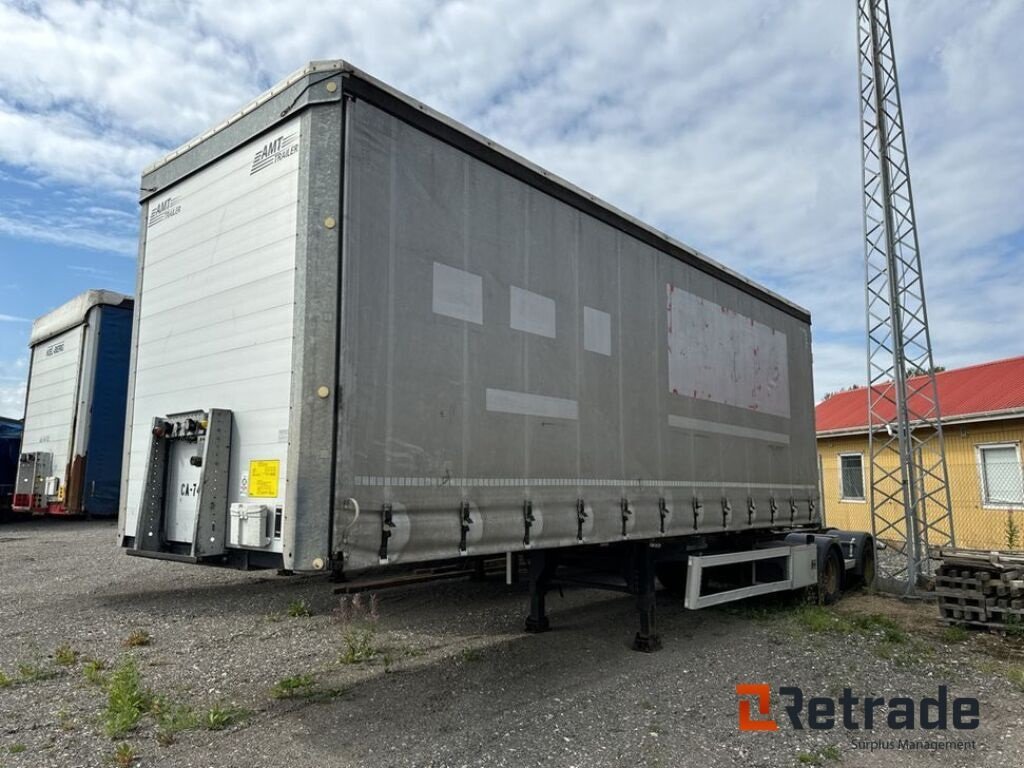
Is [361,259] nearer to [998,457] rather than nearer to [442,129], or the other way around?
[442,129]

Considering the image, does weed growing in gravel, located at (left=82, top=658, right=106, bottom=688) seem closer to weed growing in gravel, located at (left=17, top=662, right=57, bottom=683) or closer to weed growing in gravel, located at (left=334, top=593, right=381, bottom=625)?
weed growing in gravel, located at (left=17, top=662, right=57, bottom=683)

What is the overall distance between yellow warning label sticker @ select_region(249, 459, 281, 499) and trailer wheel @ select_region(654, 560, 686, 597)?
22.2ft

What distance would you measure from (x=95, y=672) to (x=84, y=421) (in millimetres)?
5882

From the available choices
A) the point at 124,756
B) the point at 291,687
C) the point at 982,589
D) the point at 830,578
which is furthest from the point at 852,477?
the point at 124,756

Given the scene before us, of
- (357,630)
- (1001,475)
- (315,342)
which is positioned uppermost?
(315,342)

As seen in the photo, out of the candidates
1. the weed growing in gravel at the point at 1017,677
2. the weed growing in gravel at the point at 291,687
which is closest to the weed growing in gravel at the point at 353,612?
the weed growing in gravel at the point at 291,687

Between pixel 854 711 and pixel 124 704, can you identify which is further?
pixel 854 711

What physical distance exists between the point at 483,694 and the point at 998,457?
14.4 metres

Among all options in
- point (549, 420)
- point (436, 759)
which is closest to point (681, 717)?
point (436, 759)

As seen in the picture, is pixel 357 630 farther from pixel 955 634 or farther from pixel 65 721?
pixel 955 634

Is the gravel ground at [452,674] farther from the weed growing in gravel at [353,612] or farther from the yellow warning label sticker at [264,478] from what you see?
the yellow warning label sticker at [264,478]

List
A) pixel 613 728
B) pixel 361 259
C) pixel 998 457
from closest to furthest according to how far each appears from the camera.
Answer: pixel 361 259
pixel 613 728
pixel 998 457

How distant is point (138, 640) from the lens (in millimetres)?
6879

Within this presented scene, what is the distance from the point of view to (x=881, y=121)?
1235 centimetres
